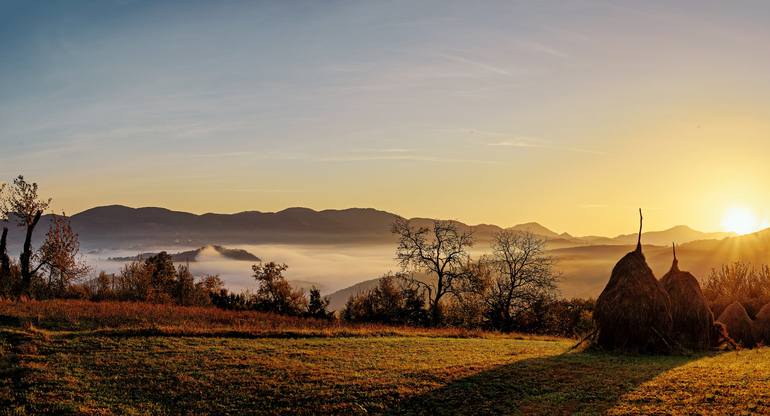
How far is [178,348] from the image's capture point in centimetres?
2594

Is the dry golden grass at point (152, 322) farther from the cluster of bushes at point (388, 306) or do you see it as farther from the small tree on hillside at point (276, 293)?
the small tree on hillside at point (276, 293)

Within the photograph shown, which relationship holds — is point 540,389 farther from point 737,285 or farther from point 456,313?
point 737,285

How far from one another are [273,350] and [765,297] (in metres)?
34.1

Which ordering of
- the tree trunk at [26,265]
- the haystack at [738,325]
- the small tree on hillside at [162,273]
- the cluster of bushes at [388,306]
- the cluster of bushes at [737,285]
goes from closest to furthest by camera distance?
the haystack at [738,325]
the cluster of bushes at [737,285]
the tree trunk at [26,265]
the cluster of bushes at [388,306]
the small tree on hillside at [162,273]

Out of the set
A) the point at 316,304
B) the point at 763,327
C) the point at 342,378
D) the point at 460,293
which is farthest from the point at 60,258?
the point at 763,327

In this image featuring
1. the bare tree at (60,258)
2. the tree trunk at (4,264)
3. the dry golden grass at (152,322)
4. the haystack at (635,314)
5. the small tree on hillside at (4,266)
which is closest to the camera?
the haystack at (635,314)

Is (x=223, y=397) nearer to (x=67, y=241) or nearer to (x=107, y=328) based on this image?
(x=107, y=328)

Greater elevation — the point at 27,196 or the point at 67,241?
the point at 27,196

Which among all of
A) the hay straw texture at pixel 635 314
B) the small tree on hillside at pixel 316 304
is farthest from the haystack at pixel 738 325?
the small tree on hillside at pixel 316 304

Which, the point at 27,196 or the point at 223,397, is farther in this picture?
the point at 27,196

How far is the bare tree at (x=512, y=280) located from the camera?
56000 millimetres

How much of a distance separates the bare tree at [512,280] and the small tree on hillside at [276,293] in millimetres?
17002

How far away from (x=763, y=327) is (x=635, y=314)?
1262 cm

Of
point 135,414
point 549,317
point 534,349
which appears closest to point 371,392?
point 135,414
